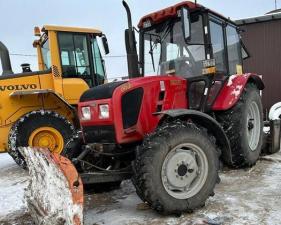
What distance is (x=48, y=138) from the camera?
826 centimetres

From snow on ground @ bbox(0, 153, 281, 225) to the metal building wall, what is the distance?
753cm

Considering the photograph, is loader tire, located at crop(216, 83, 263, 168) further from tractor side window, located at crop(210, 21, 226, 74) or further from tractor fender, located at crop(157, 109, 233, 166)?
tractor fender, located at crop(157, 109, 233, 166)

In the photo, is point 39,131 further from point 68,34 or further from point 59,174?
point 59,174

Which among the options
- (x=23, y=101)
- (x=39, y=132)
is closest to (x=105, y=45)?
(x=23, y=101)

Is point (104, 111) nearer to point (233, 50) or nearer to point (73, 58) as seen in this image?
point (233, 50)

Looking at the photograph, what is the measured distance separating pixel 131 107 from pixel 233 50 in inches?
110

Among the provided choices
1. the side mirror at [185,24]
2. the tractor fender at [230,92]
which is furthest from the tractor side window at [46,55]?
the side mirror at [185,24]

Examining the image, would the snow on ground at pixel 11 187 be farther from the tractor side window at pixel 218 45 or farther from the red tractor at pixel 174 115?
the tractor side window at pixel 218 45

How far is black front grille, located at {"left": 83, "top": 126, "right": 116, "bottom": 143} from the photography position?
16.3ft

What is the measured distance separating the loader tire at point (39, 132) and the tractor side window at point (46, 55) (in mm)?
1309

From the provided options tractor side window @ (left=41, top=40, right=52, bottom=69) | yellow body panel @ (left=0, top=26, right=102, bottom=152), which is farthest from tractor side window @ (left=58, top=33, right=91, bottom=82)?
tractor side window @ (left=41, top=40, right=52, bottom=69)

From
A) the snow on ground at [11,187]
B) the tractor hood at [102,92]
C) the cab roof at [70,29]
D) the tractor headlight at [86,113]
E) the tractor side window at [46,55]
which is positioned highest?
the cab roof at [70,29]

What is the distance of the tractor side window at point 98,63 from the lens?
923 centimetres

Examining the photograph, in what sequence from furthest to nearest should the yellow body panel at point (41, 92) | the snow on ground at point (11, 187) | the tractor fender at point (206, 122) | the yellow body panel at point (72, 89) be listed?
the yellow body panel at point (72, 89)
the yellow body panel at point (41, 92)
the snow on ground at point (11, 187)
the tractor fender at point (206, 122)
